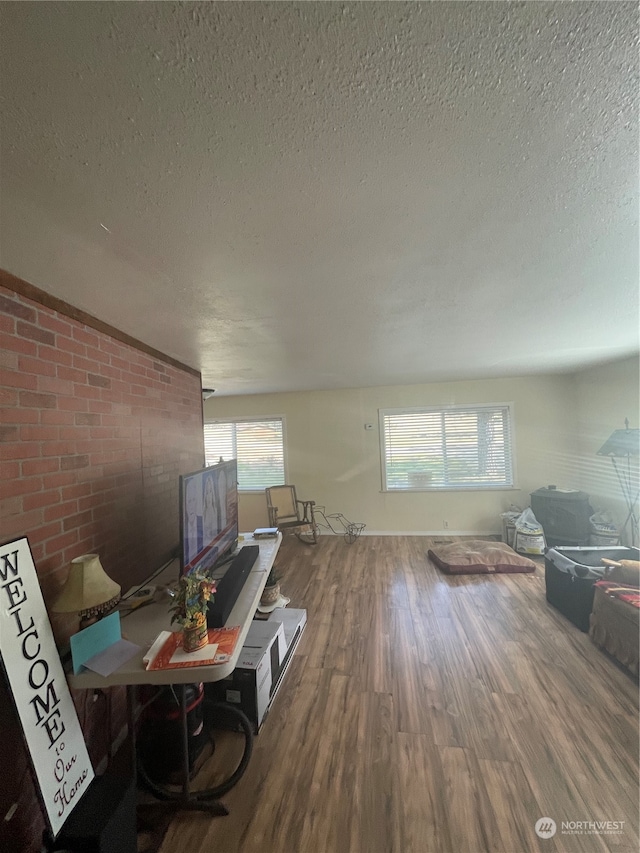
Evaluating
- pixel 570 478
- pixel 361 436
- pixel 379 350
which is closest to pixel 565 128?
pixel 379 350

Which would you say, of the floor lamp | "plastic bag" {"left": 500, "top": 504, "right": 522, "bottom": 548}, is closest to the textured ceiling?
the floor lamp

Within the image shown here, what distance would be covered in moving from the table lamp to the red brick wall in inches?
5.5

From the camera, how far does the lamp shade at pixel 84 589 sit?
1.28m

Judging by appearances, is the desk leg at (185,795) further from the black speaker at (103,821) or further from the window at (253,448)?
the window at (253,448)

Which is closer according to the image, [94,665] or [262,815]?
[94,665]

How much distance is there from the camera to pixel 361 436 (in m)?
5.12

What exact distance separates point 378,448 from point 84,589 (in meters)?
4.23

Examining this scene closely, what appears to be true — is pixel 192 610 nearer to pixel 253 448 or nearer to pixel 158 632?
pixel 158 632

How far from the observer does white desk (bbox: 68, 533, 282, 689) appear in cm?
116

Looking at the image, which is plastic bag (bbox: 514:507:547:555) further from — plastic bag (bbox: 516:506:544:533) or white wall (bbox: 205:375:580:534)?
white wall (bbox: 205:375:580:534)

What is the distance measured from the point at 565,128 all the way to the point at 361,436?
4.46 meters

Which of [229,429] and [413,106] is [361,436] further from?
[413,106]

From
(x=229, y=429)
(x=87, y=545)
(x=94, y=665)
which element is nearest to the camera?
(x=94, y=665)

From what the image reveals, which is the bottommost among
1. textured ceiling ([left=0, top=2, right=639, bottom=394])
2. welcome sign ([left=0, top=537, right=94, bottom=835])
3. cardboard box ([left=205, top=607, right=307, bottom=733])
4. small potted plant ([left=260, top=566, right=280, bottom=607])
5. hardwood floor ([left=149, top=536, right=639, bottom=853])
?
hardwood floor ([left=149, top=536, right=639, bottom=853])
